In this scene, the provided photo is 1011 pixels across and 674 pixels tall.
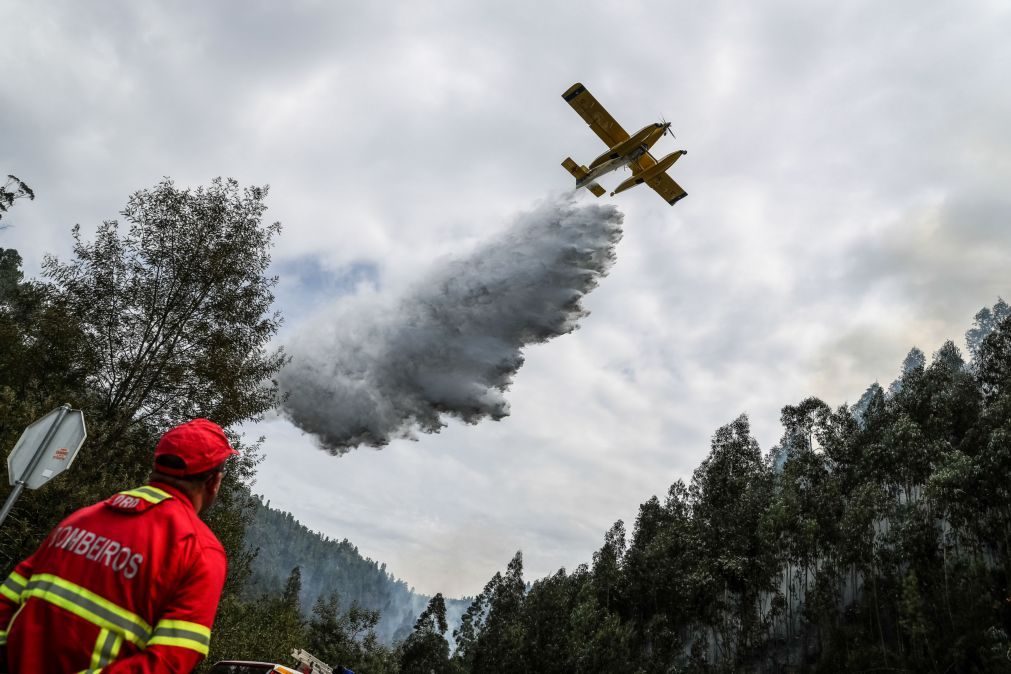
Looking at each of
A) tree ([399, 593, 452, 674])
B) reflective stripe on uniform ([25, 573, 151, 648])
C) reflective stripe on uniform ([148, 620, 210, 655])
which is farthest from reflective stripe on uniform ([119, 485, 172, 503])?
tree ([399, 593, 452, 674])

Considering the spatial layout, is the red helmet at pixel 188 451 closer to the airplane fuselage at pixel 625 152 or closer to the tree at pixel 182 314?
the tree at pixel 182 314

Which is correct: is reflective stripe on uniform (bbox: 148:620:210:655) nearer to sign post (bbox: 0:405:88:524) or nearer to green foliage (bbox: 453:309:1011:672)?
sign post (bbox: 0:405:88:524)

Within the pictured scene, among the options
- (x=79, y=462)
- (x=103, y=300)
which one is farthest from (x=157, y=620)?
(x=103, y=300)

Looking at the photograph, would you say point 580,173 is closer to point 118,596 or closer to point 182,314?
point 182,314

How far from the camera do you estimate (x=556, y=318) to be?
1196 inches

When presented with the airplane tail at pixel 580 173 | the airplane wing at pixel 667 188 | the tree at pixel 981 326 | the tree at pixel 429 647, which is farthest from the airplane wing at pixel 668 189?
the tree at pixel 981 326

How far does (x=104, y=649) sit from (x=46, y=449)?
334 cm

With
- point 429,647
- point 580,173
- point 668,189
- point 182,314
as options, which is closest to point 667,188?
point 668,189

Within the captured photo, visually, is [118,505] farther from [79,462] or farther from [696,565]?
[696,565]

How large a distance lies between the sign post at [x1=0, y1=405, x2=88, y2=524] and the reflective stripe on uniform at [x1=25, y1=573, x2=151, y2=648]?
2.91 metres

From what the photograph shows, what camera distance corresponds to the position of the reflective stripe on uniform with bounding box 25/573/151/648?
2.01m

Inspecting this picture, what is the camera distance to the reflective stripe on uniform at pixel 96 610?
6.61 ft

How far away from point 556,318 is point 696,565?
828 inches

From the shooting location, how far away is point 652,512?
181ft
